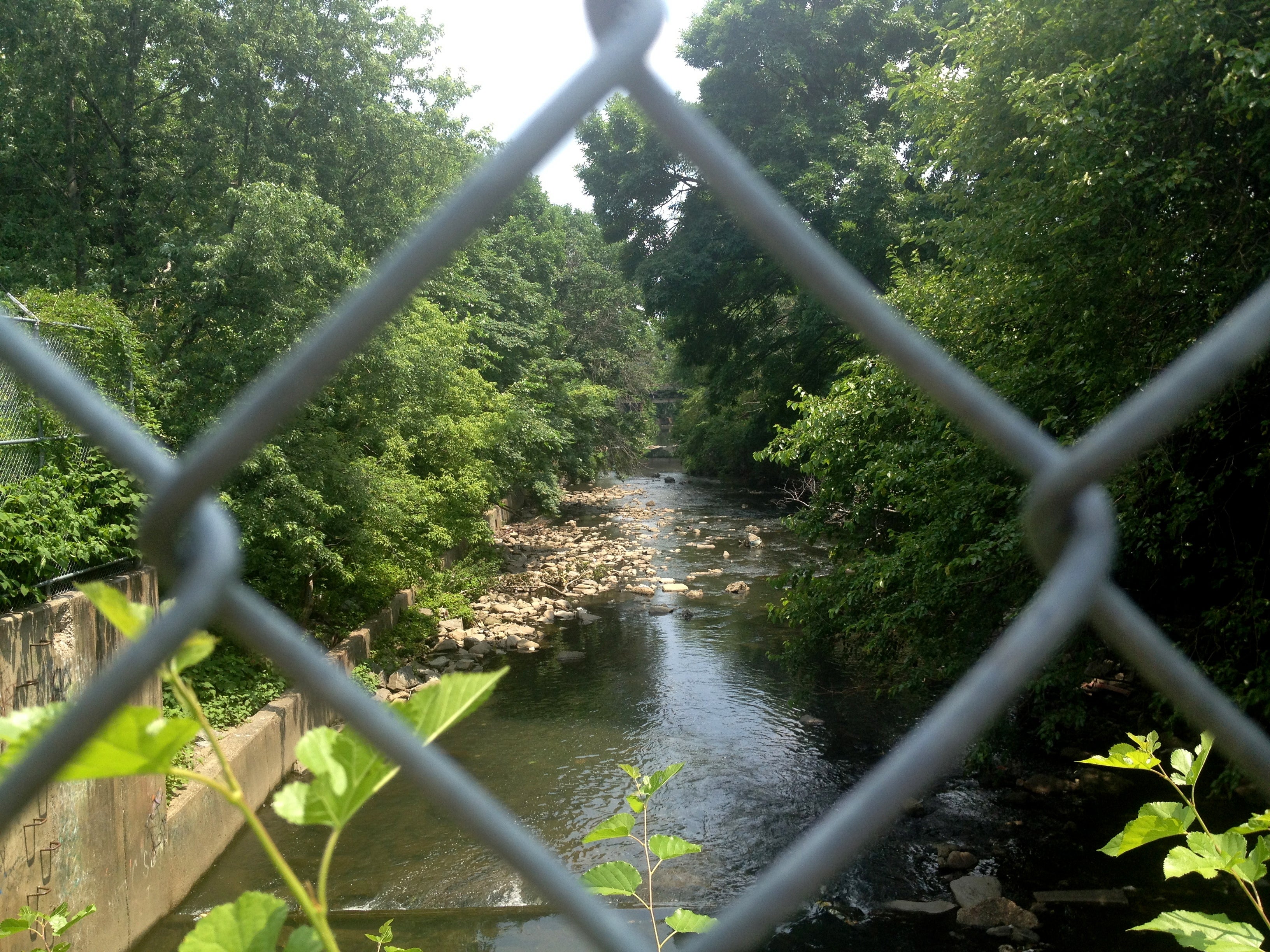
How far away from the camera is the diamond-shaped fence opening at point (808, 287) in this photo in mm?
391

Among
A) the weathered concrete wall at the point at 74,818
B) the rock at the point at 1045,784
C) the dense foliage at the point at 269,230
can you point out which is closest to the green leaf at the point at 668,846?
the weathered concrete wall at the point at 74,818

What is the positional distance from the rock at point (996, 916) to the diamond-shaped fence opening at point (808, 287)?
201 inches

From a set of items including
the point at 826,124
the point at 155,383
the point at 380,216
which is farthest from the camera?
the point at 826,124

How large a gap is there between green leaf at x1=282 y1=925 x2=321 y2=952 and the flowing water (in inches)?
188

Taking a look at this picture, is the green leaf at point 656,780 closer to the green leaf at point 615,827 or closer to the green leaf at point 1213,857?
the green leaf at point 615,827

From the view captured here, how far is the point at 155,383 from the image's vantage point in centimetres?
715

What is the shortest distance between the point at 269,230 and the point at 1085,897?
7.88 metres

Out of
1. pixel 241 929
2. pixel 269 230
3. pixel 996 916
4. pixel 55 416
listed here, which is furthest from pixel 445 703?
pixel 269 230

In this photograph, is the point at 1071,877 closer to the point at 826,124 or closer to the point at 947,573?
the point at 947,573

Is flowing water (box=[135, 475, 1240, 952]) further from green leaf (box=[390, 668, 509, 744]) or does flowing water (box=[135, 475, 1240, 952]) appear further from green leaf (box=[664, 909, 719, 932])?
green leaf (box=[390, 668, 509, 744])

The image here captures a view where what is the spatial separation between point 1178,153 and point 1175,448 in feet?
4.61

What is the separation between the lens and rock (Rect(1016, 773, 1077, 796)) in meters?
6.16

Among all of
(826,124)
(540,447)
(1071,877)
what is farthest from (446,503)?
(826,124)

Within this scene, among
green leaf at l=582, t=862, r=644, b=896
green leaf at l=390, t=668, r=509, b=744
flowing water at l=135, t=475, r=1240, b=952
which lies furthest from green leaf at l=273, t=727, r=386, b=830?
flowing water at l=135, t=475, r=1240, b=952
